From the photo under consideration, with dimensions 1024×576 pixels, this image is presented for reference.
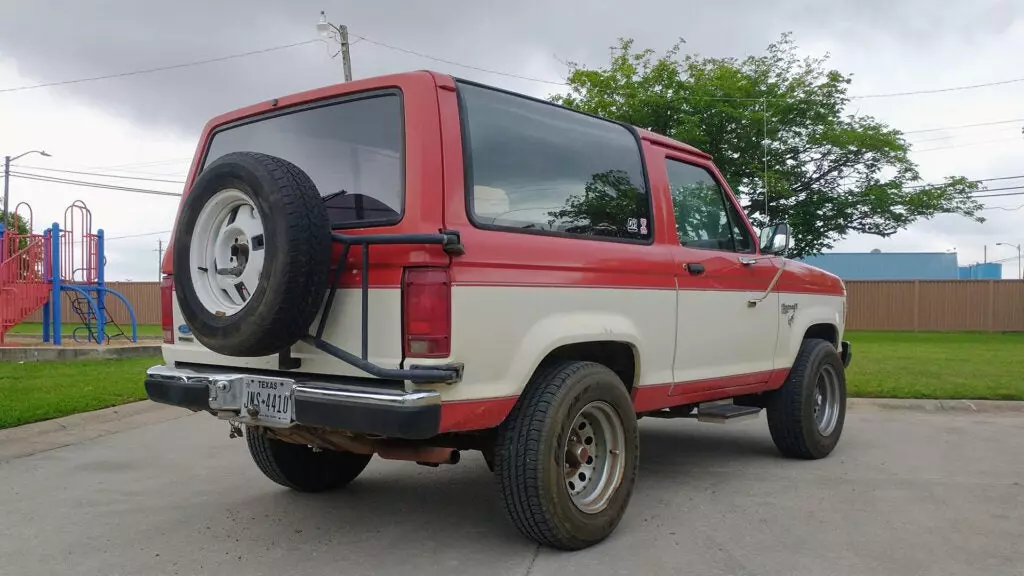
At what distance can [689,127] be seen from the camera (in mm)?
20156

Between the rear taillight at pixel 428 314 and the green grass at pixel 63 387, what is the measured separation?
5.42m

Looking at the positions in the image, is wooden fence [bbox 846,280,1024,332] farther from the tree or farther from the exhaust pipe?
the exhaust pipe

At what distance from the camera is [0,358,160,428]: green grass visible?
7.66 m

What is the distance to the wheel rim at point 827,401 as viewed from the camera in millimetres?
6359

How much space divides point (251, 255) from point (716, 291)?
109 inches

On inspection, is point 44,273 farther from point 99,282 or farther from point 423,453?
point 423,453

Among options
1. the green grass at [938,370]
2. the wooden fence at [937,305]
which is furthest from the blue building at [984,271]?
the green grass at [938,370]

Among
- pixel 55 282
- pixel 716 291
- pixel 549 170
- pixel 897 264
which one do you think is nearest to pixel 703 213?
pixel 716 291

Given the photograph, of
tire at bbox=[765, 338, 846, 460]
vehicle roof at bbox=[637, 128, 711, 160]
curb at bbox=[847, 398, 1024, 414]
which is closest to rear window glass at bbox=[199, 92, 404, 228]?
vehicle roof at bbox=[637, 128, 711, 160]

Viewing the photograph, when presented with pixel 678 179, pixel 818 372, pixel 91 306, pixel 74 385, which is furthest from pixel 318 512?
pixel 91 306

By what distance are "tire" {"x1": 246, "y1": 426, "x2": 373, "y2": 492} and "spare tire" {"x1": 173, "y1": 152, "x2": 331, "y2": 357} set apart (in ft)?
4.16

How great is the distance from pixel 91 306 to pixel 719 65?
53.7 feet

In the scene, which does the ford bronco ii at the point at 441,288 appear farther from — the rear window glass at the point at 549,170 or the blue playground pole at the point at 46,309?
the blue playground pole at the point at 46,309

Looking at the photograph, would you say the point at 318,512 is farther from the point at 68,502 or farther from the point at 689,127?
the point at 689,127
